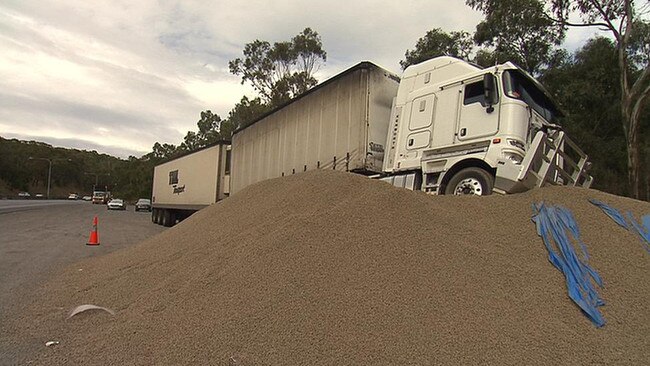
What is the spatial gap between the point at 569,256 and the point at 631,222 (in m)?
1.60

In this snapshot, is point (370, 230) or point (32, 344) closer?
point (32, 344)

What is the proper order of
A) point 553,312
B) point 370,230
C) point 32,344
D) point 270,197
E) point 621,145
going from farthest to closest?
point 621,145 < point 270,197 < point 370,230 < point 32,344 < point 553,312

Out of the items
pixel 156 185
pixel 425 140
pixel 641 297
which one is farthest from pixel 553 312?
pixel 156 185

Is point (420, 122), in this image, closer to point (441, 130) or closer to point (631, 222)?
point (441, 130)

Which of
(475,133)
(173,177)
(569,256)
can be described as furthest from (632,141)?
(173,177)

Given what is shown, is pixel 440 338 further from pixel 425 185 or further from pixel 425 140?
pixel 425 140

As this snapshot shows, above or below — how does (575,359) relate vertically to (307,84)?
below

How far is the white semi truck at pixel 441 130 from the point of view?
22.4ft

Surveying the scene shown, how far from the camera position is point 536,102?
25.4 feet

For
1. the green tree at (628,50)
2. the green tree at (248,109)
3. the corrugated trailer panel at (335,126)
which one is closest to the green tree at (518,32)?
the green tree at (628,50)

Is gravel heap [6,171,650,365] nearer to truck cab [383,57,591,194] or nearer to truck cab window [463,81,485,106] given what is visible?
truck cab [383,57,591,194]

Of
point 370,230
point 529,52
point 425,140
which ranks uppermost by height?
point 529,52

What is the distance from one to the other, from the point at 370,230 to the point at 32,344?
11.6 feet

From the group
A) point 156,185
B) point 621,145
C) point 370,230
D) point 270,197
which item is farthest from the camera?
point 156,185
